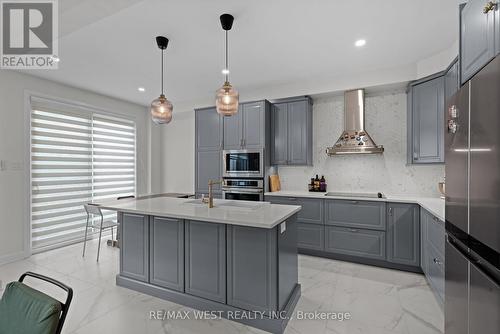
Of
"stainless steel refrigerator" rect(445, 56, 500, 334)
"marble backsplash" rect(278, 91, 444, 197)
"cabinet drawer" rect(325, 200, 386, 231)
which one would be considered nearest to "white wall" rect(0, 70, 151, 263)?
"marble backsplash" rect(278, 91, 444, 197)

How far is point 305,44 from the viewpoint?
2717mm

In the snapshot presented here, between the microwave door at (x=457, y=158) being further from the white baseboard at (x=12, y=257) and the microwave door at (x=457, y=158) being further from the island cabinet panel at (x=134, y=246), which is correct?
the white baseboard at (x=12, y=257)

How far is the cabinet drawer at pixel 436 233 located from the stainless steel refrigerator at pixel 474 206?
75cm

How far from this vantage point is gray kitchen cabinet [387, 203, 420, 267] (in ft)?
9.53

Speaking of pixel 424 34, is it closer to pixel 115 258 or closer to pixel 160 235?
pixel 160 235

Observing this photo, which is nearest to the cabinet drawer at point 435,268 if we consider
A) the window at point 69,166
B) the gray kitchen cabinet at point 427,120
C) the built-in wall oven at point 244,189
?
the gray kitchen cabinet at point 427,120

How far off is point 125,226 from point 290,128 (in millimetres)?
2823

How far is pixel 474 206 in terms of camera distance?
114cm

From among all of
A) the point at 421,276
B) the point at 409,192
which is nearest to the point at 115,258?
the point at 421,276

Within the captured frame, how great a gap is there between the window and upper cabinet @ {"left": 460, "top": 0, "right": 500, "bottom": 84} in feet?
16.8

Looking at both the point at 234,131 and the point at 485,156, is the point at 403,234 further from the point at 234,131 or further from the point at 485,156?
the point at 234,131

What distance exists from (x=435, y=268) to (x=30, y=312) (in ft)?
10.0

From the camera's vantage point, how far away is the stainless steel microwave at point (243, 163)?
153 inches

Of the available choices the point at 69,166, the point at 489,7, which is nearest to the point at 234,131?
the point at 69,166
